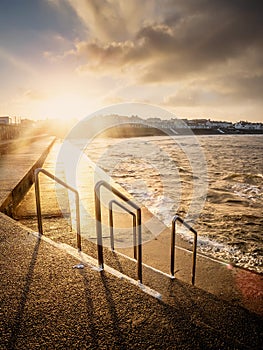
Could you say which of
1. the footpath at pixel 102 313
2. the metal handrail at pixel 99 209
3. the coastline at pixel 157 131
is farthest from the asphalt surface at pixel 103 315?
the coastline at pixel 157 131

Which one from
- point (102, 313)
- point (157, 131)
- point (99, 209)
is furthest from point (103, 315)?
point (157, 131)

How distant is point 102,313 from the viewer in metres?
1.86

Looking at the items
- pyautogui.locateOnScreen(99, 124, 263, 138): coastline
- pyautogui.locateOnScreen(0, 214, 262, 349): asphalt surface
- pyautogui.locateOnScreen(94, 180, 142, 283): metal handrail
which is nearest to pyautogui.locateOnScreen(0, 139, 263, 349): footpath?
pyautogui.locateOnScreen(0, 214, 262, 349): asphalt surface

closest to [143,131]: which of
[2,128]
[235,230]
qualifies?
[2,128]

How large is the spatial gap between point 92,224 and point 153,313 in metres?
3.39

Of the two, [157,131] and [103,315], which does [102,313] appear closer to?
[103,315]

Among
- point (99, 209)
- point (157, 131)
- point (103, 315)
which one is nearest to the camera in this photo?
point (103, 315)

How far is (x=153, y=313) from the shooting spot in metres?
1.87

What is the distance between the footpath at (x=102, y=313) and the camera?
164 centimetres

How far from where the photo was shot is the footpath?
5.38ft

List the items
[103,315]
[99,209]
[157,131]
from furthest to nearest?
[157,131]
[99,209]
[103,315]

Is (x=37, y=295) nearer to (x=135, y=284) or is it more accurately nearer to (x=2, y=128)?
(x=135, y=284)

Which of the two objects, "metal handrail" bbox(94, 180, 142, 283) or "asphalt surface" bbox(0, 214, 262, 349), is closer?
"asphalt surface" bbox(0, 214, 262, 349)

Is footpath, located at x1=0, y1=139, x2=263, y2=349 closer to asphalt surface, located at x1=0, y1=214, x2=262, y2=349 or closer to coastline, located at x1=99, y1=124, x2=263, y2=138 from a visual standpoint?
asphalt surface, located at x1=0, y1=214, x2=262, y2=349
